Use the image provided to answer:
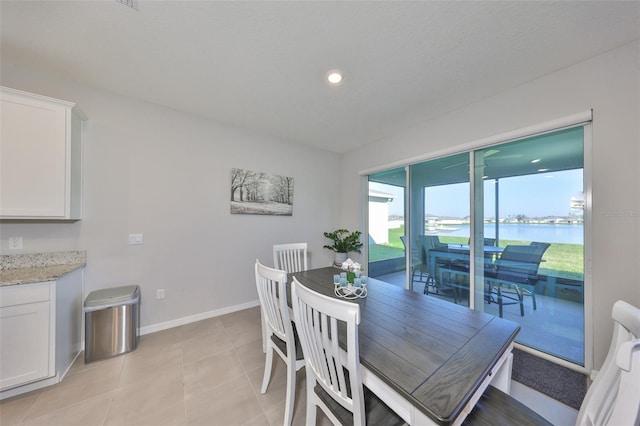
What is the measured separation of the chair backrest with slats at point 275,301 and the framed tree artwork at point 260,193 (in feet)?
5.96

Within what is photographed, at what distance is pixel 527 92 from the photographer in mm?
2070

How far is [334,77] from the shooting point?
201 centimetres

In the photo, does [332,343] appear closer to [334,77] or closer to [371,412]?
[371,412]

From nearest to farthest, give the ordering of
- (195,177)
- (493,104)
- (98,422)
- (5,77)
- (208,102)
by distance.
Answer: (98,422), (5,77), (493,104), (208,102), (195,177)

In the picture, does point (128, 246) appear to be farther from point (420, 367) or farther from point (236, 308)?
point (420, 367)

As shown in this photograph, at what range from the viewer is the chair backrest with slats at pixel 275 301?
4.17 feet

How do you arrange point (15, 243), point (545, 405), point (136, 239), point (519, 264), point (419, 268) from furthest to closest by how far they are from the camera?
point (419, 268) < point (136, 239) < point (519, 264) < point (15, 243) < point (545, 405)

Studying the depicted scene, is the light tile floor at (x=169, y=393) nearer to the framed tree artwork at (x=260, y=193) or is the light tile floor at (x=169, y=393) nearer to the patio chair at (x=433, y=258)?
the patio chair at (x=433, y=258)

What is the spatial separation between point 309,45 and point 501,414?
2492 mm

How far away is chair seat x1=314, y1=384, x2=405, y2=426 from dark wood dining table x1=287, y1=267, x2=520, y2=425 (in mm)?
151

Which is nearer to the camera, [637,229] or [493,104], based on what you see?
[637,229]

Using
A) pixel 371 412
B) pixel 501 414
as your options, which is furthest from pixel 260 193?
pixel 501 414

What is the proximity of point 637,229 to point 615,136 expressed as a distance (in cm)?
73

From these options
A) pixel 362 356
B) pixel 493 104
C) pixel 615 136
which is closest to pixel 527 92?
pixel 493 104
